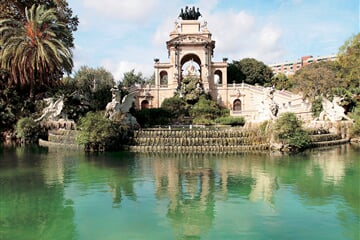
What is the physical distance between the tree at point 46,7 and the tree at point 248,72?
32108 millimetres

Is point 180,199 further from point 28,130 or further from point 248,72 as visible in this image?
point 248,72

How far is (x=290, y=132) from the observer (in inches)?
762

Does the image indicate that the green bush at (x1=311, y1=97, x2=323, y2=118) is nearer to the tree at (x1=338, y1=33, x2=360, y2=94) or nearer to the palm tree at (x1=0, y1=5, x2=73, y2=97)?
the tree at (x1=338, y1=33, x2=360, y2=94)

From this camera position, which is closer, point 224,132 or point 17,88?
point 224,132

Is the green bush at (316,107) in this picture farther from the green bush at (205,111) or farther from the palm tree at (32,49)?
the palm tree at (32,49)

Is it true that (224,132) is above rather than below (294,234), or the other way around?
above

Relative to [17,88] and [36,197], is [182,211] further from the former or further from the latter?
[17,88]

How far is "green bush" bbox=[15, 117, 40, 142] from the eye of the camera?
25.9 metres

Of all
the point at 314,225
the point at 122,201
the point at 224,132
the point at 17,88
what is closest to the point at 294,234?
the point at 314,225

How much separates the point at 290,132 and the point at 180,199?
1169 centimetres

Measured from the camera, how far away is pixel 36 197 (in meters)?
9.56

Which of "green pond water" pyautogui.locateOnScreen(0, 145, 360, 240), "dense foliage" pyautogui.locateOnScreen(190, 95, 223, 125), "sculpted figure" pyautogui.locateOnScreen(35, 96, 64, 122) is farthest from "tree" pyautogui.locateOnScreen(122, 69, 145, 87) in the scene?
"green pond water" pyautogui.locateOnScreen(0, 145, 360, 240)

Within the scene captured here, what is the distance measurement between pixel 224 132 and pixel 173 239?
1493cm

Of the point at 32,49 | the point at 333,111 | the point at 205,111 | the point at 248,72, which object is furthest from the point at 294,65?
the point at 32,49
